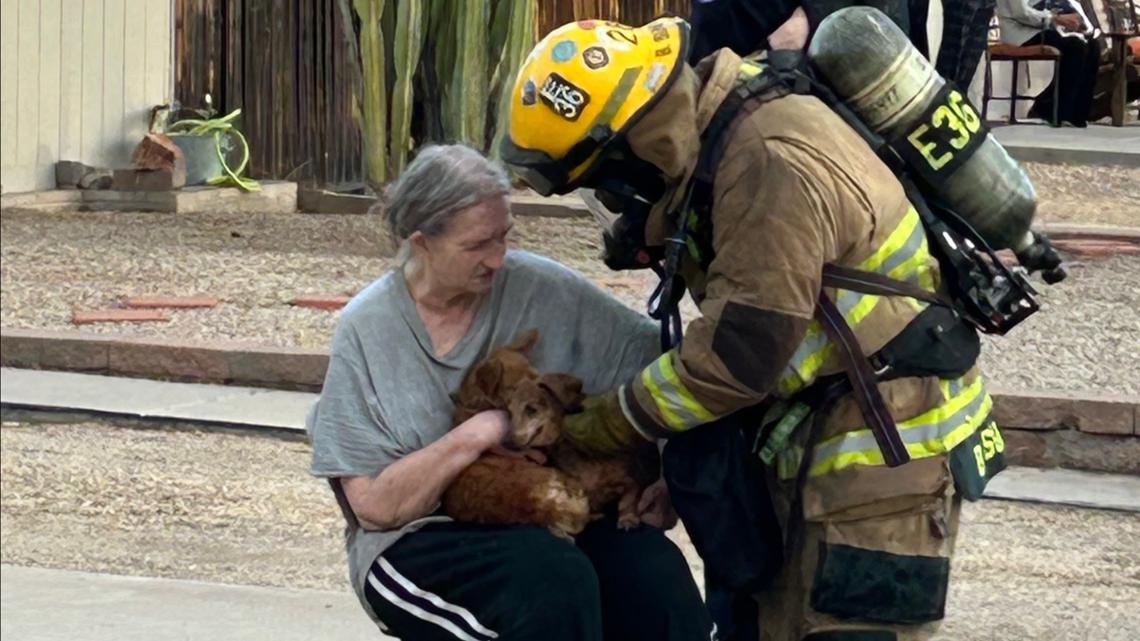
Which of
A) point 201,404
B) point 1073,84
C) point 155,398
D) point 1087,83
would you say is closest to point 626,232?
point 201,404

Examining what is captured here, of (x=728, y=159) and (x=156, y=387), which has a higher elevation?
(x=728, y=159)

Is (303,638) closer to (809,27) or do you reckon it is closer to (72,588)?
(72,588)

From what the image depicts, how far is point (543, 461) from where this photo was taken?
337cm

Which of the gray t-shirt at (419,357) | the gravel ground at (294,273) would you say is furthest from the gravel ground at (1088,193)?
the gray t-shirt at (419,357)

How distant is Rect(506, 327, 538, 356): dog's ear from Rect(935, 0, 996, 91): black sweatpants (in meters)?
1.03

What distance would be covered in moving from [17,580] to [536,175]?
3.16 metres

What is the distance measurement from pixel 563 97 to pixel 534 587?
86 centimetres

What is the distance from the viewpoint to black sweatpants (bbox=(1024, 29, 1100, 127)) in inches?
352

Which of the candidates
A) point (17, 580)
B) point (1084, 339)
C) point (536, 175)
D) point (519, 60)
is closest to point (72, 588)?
point (17, 580)

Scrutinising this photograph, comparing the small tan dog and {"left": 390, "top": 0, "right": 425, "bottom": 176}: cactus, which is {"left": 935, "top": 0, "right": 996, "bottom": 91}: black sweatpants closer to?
the small tan dog

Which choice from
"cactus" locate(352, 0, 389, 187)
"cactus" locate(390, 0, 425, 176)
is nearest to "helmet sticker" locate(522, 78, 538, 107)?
"cactus" locate(390, 0, 425, 176)

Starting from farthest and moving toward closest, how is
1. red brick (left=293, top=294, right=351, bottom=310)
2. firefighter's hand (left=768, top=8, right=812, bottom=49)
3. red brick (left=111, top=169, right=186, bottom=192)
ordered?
red brick (left=111, top=169, right=186, bottom=192) < red brick (left=293, top=294, right=351, bottom=310) < firefighter's hand (left=768, top=8, right=812, bottom=49)

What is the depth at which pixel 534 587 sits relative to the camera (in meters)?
3.26

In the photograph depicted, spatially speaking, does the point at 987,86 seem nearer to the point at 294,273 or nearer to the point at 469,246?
the point at 294,273
